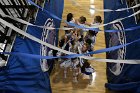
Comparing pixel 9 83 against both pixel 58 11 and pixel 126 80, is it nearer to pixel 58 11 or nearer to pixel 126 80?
pixel 126 80

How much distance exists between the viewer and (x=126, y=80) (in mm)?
4211

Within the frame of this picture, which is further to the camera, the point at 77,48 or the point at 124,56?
the point at 77,48

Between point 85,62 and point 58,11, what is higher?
point 58,11

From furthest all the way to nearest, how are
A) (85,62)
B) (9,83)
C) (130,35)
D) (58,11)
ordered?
(58,11)
(85,62)
(130,35)
(9,83)

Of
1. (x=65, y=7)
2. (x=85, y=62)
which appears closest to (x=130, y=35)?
(x=85, y=62)

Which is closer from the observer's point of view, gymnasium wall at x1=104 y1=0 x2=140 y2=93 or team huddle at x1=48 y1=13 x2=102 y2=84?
gymnasium wall at x1=104 y1=0 x2=140 y2=93

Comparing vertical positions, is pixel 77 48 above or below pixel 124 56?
above

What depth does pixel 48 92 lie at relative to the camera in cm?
434

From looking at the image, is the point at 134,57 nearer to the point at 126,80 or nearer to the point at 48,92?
the point at 126,80

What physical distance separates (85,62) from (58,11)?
6.49 ft

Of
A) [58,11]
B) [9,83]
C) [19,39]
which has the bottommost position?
[9,83]

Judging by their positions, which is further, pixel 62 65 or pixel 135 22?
pixel 62 65

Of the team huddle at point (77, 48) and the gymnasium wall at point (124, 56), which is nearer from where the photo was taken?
the gymnasium wall at point (124, 56)

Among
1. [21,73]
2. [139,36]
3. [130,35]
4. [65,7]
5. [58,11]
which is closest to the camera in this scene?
[21,73]
